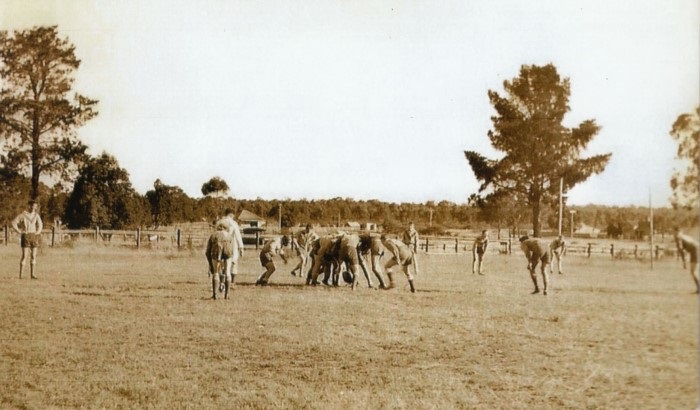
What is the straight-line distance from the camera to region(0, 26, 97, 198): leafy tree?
6020 millimetres

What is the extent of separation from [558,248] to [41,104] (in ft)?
19.4

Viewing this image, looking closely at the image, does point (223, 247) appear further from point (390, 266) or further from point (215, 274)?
point (390, 266)

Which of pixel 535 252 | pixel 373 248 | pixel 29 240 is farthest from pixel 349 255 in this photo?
pixel 29 240

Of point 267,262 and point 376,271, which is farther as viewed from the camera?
point 267,262

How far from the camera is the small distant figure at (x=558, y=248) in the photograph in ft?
15.5

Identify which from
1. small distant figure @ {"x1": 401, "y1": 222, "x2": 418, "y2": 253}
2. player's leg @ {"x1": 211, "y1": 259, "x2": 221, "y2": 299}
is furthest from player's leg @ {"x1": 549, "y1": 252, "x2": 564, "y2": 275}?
player's leg @ {"x1": 211, "y1": 259, "x2": 221, "y2": 299}

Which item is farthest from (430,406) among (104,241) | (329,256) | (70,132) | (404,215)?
(104,241)

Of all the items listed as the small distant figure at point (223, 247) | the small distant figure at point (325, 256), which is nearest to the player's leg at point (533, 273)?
the small distant figure at point (325, 256)

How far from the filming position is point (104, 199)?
732cm

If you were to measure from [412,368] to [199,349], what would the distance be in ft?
5.74

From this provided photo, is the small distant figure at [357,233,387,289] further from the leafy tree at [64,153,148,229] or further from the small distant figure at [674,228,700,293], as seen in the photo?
the small distant figure at [674,228,700,293]

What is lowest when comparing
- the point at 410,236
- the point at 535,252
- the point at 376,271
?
the point at 376,271

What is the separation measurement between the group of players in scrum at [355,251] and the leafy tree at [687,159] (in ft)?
0.73

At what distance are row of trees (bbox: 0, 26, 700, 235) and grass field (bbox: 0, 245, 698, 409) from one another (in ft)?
2.25
